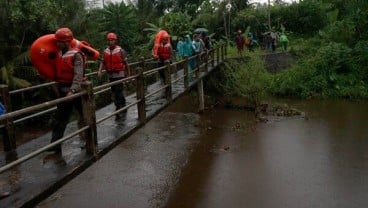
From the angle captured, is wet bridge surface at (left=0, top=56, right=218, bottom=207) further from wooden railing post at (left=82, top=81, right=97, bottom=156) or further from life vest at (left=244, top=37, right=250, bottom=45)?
life vest at (left=244, top=37, right=250, bottom=45)

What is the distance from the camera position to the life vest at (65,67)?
5199 mm

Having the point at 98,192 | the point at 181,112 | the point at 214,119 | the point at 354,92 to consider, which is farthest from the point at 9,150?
the point at 354,92

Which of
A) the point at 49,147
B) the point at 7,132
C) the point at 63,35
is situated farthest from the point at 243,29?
the point at 49,147

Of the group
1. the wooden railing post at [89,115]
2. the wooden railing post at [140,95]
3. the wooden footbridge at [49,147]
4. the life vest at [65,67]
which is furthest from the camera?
the wooden railing post at [140,95]

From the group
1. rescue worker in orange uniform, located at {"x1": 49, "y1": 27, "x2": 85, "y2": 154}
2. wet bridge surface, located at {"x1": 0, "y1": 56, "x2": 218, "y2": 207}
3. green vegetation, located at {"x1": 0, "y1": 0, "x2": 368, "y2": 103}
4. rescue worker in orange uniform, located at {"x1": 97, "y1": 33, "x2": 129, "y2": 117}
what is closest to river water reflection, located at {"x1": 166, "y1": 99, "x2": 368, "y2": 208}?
rescue worker in orange uniform, located at {"x1": 97, "y1": 33, "x2": 129, "y2": 117}

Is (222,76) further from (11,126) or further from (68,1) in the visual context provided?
(11,126)

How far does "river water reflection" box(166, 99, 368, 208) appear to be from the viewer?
29.4 feet

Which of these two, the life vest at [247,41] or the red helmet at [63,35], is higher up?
the red helmet at [63,35]

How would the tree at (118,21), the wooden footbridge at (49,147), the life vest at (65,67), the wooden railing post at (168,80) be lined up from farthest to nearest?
the tree at (118,21)
the wooden railing post at (168,80)
the life vest at (65,67)
the wooden footbridge at (49,147)

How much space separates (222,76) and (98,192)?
1196 cm

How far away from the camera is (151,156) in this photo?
1215 cm

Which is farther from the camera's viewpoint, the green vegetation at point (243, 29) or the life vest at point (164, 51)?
the green vegetation at point (243, 29)

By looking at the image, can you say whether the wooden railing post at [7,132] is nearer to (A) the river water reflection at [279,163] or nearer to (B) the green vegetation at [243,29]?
(A) the river water reflection at [279,163]

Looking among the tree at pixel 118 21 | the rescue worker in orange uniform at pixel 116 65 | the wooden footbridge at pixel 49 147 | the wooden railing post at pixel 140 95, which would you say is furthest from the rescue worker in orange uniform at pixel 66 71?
the tree at pixel 118 21
